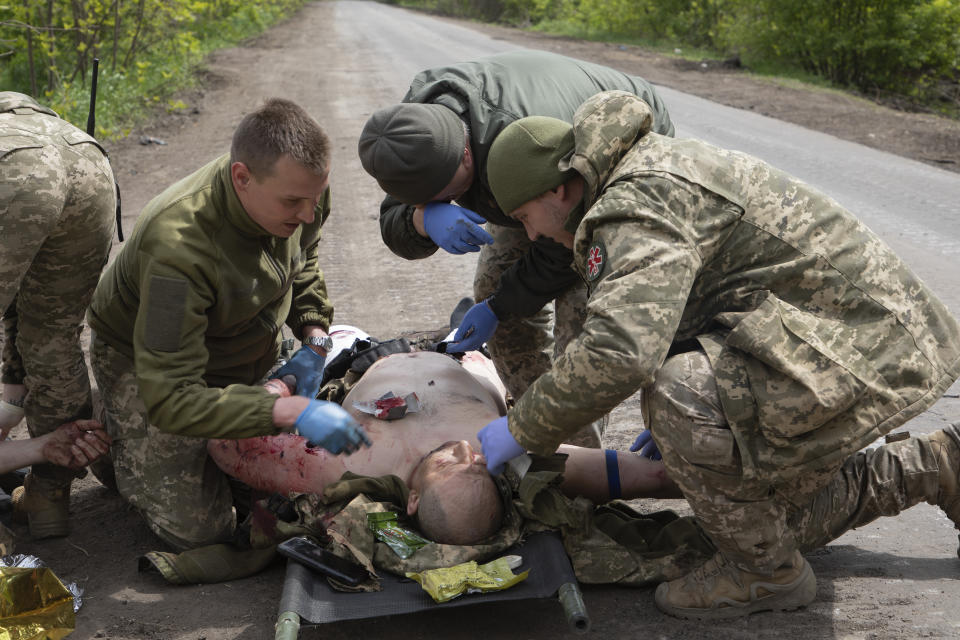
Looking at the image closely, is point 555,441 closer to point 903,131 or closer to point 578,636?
point 578,636

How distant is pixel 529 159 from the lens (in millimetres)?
2846

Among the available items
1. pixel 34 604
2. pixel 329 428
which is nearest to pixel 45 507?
pixel 34 604

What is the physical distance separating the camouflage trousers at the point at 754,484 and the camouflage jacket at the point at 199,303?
136 cm

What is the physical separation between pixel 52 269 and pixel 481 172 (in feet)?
5.71

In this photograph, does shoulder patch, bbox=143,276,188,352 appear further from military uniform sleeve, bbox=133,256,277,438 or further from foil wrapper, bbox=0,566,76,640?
foil wrapper, bbox=0,566,76,640

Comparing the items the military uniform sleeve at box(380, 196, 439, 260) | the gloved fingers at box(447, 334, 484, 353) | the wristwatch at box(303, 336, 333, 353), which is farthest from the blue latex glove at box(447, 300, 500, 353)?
the wristwatch at box(303, 336, 333, 353)

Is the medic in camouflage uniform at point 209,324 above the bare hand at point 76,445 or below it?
above

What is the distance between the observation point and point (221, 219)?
3.35 meters

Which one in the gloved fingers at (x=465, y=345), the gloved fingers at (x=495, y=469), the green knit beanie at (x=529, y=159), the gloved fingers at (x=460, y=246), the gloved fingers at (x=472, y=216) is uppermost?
the green knit beanie at (x=529, y=159)

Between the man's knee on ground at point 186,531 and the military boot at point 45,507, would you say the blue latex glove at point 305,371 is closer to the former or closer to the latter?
the man's knee on ground at point 186,531

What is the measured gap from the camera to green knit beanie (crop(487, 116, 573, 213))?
2.85 m

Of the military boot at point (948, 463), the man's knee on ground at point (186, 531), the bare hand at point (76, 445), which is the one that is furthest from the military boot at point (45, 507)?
the military boot at point (948, 463)

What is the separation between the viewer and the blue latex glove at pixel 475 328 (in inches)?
160

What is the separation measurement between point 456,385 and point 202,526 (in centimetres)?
115
